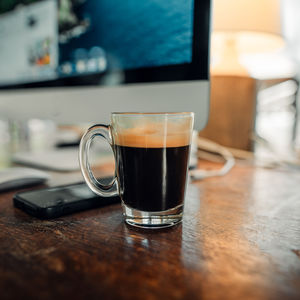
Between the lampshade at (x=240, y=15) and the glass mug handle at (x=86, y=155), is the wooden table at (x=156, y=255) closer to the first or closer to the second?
the glass mug handle at (x=86, y=155)

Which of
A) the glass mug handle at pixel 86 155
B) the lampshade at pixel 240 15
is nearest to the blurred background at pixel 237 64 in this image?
the lampshade at pixel 240 15

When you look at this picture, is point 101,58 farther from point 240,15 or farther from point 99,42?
point 240,15

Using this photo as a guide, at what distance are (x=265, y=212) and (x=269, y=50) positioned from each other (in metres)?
0.81

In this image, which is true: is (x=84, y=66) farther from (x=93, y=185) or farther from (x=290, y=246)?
(x=290, y=246)

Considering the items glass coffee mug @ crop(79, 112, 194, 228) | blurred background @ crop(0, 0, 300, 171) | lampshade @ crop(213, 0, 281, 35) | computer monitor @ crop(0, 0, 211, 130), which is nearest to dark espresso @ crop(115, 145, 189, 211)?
glass coffee mug @ crop(79, 112, 194, 228)

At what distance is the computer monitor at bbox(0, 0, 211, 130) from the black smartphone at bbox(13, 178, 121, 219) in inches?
8.6

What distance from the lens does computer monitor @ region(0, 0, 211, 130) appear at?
508 mm

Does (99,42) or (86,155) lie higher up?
(99,42)

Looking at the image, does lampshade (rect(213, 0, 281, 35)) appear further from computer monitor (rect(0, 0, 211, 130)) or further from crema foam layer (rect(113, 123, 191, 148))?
crema foam layer (rect(113, 123, 191, 148))

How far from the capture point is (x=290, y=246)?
0.27 metres

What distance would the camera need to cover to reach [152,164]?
31 cm

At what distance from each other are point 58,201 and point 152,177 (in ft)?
0.41

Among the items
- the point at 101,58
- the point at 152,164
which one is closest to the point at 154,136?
the point at 152,164

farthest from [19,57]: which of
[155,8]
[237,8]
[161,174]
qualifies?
[161,174]
